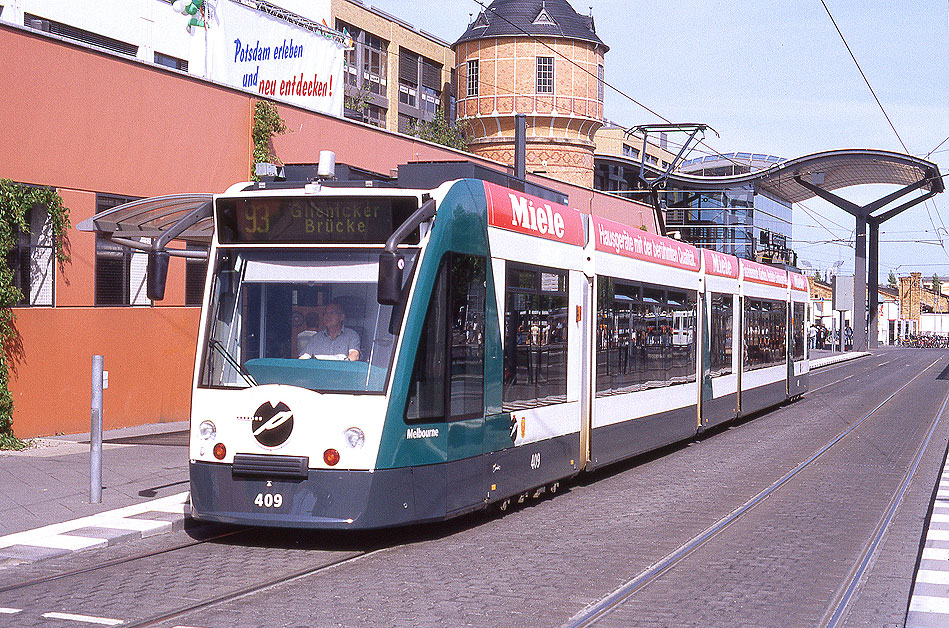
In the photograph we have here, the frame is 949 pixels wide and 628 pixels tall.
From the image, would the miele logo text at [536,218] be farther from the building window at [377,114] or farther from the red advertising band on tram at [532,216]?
the building window at [377,114]

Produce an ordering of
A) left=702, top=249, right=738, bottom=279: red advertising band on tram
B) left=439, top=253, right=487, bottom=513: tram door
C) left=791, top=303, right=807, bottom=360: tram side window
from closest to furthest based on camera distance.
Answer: left=439, top=253, right=487, bottom=513: tram door → left=702, top=249, right=738, bottom=279: red advertising band on tram → left=791, top=303, right=807, bottom=360: tram side window

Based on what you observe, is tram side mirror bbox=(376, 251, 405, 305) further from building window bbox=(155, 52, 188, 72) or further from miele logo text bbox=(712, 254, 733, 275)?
building window bbox=(155, 52, 188, 72)

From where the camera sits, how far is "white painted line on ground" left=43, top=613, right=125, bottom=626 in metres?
6.94

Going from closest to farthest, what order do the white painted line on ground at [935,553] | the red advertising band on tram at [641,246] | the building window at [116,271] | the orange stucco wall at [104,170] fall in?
the white painted line on ground at [935,553]
the red advertising band on tram at [641,246]
the orange stucco wall at [104,170]
the building window at [116,271]

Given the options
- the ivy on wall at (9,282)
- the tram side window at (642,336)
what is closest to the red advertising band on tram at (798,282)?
the tram side window at (642,336)

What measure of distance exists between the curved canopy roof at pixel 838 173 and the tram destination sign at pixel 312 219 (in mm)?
65016

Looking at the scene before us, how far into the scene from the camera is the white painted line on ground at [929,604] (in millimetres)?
7711

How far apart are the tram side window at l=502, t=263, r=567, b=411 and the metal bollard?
404 cm

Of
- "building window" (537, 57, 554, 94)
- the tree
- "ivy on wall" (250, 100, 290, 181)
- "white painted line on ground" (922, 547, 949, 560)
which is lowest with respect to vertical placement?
"white painted line on ground" (922, 547, 949, 560)

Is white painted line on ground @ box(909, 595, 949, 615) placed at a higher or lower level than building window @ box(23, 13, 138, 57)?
lower

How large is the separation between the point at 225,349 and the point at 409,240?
69.5 inches

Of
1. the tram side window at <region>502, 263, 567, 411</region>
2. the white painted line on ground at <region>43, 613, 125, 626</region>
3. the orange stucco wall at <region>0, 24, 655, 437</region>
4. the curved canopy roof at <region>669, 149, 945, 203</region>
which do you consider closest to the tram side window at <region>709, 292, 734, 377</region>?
the tram side window at <region>502, 263, 567, 411</region>

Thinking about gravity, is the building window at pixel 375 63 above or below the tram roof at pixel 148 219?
above

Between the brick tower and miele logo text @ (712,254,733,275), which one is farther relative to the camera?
the brick tower
